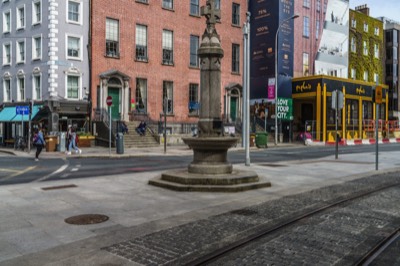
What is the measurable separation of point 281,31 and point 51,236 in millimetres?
38056

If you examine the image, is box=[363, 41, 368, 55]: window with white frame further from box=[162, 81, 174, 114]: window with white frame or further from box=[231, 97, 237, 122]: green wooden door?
box=[162, 81, 174, 114]: window with white frame

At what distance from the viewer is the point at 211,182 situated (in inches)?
401

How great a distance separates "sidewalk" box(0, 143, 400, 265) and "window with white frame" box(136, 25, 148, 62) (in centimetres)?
2262

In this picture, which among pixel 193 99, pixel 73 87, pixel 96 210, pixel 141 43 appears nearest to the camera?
pixel 96 210

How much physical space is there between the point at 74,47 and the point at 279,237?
92.3 feet

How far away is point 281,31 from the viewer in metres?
40.4

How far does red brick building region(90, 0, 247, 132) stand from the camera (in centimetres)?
3142

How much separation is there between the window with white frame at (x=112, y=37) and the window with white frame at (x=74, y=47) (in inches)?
87.5

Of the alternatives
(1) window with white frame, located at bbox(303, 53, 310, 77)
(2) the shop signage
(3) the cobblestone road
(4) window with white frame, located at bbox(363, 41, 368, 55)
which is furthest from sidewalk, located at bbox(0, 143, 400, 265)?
(4) window with white frame, located at bbox(363, 41, 368, 55)

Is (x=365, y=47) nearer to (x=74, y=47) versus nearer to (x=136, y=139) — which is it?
(x=136, y=139)

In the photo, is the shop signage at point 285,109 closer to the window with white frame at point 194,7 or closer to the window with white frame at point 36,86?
the window with white frame at point 194,7

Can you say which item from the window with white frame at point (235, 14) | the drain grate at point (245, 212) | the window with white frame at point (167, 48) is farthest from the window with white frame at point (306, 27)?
the drain grate at point (245, 212)

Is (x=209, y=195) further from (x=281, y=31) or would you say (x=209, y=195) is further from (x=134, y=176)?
(x=281, y=31)

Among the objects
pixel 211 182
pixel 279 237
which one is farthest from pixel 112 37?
pixel 279 237
